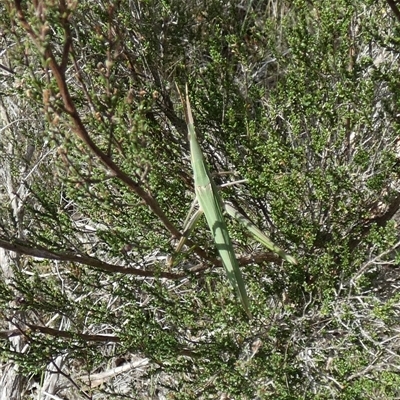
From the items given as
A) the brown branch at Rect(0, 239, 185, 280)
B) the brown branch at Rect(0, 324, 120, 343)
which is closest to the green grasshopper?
the brown branch at Rect(0, 239, 185, 280)

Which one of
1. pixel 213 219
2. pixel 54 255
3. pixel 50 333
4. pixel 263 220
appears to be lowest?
pixel 50 333

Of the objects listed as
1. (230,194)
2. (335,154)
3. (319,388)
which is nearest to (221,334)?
(319,388)

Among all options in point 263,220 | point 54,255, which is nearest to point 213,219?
point 54,255

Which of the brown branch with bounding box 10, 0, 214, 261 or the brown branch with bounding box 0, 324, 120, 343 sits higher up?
the brown branch with bounding box 10, 0, 214, 261

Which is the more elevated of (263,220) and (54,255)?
(263,220)

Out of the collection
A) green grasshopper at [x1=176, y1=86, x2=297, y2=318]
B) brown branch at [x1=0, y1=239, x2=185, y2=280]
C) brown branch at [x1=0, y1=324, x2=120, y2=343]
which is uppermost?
green grasshopper at [x1=176, y1=86, x2=297, y2=318]

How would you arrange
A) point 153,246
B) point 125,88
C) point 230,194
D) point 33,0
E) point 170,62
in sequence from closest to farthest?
point 33,0, point 153,246, point 230,194, point 125,88, point 170,62

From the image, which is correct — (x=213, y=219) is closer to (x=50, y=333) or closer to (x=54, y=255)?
(x=54, y=255)

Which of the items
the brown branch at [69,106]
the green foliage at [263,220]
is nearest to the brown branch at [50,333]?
the green foliage at [263,220]

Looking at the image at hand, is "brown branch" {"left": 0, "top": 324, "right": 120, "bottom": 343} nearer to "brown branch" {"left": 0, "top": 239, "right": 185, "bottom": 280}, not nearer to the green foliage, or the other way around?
the green foliage

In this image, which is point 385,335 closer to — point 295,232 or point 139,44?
point 295,232

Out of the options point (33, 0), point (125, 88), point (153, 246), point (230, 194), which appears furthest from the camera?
point (125, 88)
